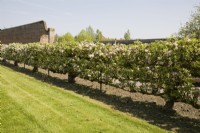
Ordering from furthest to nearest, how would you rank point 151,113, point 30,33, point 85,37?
point 85,37, point 30,33, point 151,113

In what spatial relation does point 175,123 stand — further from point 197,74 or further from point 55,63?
point 55,63

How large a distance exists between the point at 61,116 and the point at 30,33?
136 ft

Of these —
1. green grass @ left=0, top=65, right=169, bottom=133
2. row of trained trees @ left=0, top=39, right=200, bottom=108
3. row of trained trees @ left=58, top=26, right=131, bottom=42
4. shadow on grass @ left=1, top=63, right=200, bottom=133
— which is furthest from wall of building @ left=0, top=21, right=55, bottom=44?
green grass @ left=0, top=65, right=169, bottom=133

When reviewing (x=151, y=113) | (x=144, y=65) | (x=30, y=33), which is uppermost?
(x=30, y=33)

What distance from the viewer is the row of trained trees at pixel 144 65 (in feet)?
28.5

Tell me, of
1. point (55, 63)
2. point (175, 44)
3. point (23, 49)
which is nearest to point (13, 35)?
point (23, 49)

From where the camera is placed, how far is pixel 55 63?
17.4 m

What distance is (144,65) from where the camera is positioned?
10391 mm

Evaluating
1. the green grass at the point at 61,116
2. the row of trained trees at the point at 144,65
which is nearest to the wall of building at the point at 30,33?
the row of trained trees at the point at 144,65

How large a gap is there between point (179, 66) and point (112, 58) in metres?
3.94

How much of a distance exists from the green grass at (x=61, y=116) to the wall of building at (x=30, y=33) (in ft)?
108

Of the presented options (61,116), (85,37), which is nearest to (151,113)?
(61,116)

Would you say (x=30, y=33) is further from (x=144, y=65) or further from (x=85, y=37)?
(x=144, y=65)

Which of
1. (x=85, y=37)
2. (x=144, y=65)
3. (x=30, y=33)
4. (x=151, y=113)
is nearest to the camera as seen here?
(x=151, y=113)
